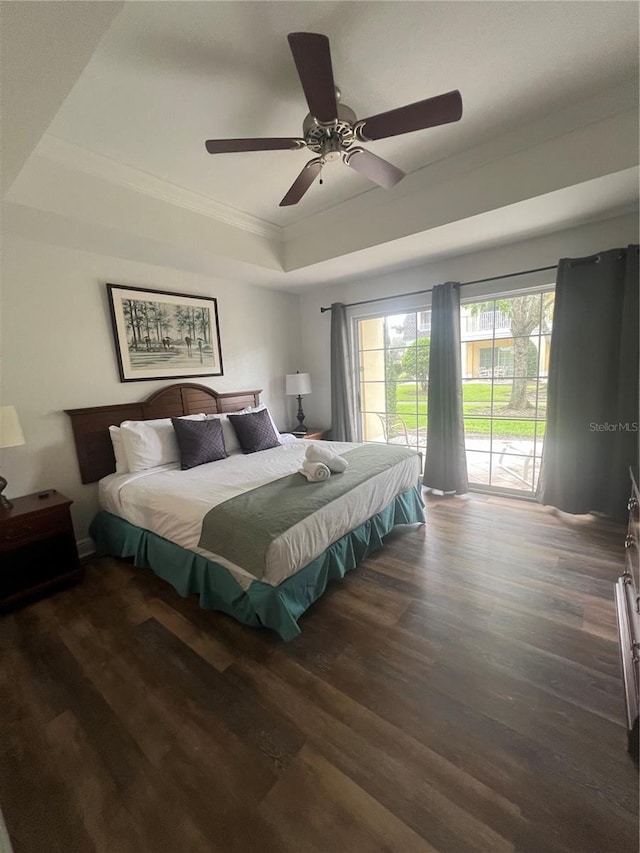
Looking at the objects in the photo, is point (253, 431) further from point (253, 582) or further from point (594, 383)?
point (594, 383)

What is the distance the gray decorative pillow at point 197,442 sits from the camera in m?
2.69

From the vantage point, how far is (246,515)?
68.7 inches

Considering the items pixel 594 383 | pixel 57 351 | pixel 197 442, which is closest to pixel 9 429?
pixel 57 351

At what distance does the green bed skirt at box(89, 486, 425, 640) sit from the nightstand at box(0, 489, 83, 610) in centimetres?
31

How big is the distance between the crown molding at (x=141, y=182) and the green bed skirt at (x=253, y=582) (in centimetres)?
235

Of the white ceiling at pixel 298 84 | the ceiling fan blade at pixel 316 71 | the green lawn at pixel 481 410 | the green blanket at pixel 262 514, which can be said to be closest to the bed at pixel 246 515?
the green blanket at pixel 262 514

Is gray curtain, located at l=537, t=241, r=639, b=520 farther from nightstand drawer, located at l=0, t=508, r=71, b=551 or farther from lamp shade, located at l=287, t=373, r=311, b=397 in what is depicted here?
nightstand drawer, located at l=0, t=508, r=71, b=551

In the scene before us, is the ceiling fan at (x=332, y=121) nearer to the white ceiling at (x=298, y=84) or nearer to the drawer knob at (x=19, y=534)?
the white ceiling at (x=298, y=84)

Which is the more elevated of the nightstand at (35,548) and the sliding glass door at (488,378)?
the sliding glass door at (488,378)

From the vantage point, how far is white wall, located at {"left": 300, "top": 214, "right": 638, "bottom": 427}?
2.60 meters

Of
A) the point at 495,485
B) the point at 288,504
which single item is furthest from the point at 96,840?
the point at 495,485

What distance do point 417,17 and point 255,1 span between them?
668 mm

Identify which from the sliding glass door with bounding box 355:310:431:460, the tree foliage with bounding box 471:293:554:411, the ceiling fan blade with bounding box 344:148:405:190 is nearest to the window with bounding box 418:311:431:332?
the sliding glass door with bounding box 355:310:431:460

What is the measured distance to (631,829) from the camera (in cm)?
96
